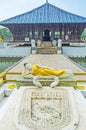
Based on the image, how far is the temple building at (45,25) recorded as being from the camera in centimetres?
2639

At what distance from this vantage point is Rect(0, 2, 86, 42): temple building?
1039 inches

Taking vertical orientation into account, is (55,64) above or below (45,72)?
below

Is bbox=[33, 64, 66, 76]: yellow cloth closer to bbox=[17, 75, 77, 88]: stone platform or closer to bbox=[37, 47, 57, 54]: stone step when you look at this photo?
bbox=[17, 75, 77, 88]: stone platform

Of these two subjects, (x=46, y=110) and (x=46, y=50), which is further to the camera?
(x=46, y=50)

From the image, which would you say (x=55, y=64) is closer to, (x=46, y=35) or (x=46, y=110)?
(x=46, y=110)

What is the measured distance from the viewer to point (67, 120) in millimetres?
4527

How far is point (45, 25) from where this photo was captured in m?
27.2

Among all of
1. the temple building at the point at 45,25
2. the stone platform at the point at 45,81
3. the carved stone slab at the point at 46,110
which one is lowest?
the carved stone slab at the point at 46,110

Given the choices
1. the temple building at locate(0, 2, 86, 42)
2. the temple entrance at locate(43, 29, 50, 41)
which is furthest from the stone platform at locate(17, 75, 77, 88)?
the temple entrance at locate(43, 29, 50, 41)

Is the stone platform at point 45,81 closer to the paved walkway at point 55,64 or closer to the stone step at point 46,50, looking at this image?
the paved walkway at point 55,64

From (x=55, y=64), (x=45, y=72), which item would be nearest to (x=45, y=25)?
(x=55, y=64)

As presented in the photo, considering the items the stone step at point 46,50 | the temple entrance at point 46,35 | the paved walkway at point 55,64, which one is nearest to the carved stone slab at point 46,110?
the paved walkway at point 55,64

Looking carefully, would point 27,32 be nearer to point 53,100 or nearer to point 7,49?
point 7,49

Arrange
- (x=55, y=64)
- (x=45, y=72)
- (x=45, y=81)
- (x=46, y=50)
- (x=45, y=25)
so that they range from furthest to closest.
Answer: (x=45, y=25), (x=46, y=50), (x=55, y=64), (x=45, y=72), (x=45, y=81)
